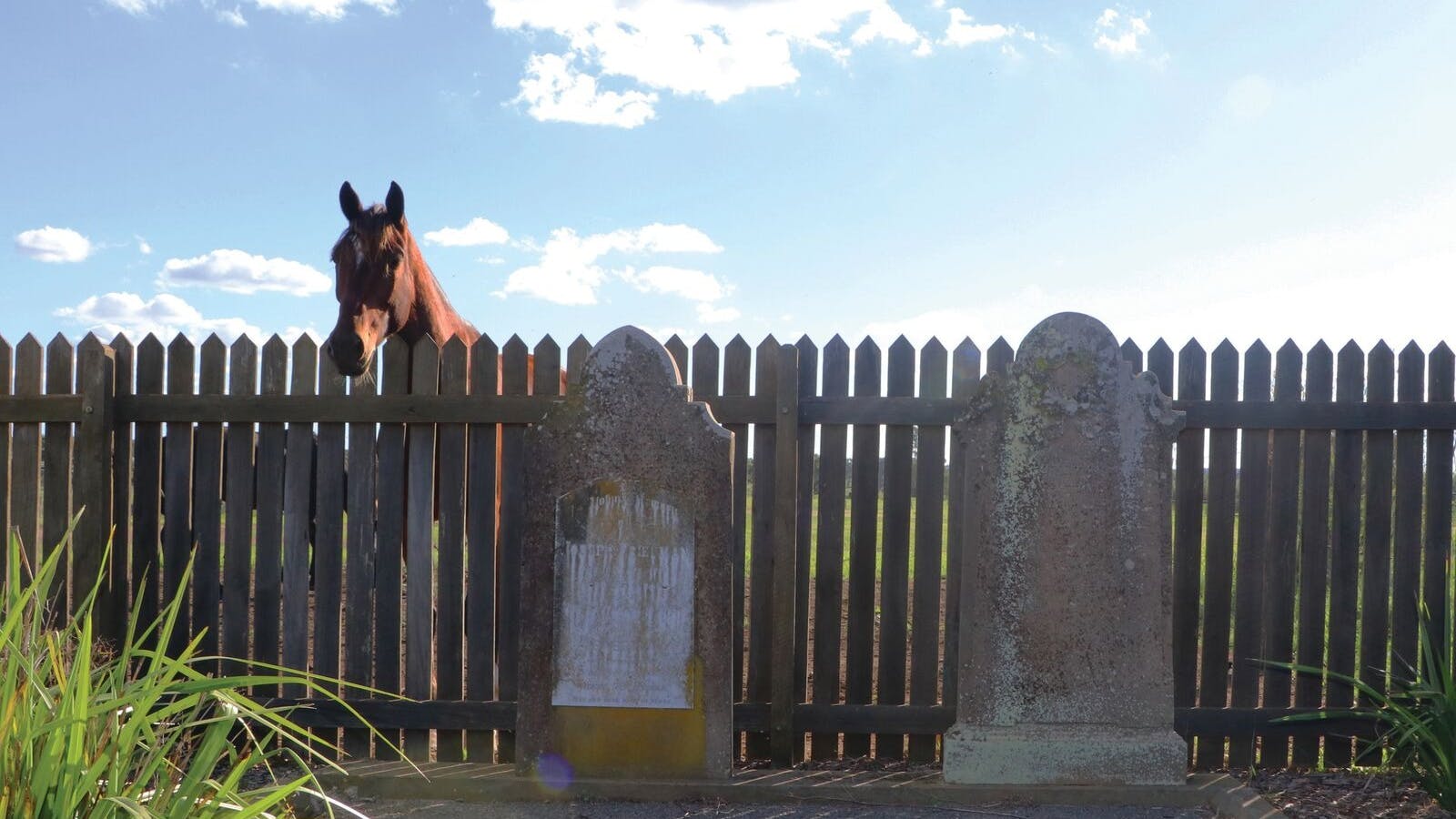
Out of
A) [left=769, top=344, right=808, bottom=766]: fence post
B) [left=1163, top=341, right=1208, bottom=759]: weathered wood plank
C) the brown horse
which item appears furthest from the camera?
[left=1163, top=341, right=1208, bottom=759]: weathered wood plank

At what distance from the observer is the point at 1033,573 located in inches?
184

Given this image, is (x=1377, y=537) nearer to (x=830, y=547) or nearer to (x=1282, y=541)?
(x=1282, y=541)

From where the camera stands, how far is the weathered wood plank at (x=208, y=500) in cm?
565

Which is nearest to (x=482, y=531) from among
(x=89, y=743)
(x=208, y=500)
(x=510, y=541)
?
Answer: (x=510, y=541)

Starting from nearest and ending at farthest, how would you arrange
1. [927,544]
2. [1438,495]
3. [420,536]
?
[927,544] < [420,536] < [1438,495]

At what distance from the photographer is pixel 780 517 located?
17.4ft

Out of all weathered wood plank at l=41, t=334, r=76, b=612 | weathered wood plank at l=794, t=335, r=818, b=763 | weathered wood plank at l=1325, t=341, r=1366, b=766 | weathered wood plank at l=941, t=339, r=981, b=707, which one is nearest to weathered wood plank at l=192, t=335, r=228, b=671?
weathered wood plank at l=41, t=334, r=76, b=612

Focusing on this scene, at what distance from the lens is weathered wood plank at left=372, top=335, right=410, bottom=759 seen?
217 inches

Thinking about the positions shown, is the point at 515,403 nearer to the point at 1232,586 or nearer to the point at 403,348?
the point at 403,348

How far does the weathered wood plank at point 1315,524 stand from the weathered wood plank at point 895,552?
2.04 meters

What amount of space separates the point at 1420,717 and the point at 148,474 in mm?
6405

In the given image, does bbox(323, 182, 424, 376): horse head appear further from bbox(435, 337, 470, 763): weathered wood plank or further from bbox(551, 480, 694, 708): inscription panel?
bbox(551, 480, 694, 708): inscription panel

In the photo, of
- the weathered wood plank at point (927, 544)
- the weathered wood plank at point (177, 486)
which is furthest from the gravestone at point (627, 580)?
the weathered wood plank at point (177, 486)

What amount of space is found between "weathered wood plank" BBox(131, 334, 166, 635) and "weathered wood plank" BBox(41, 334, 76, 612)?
0.39 m
